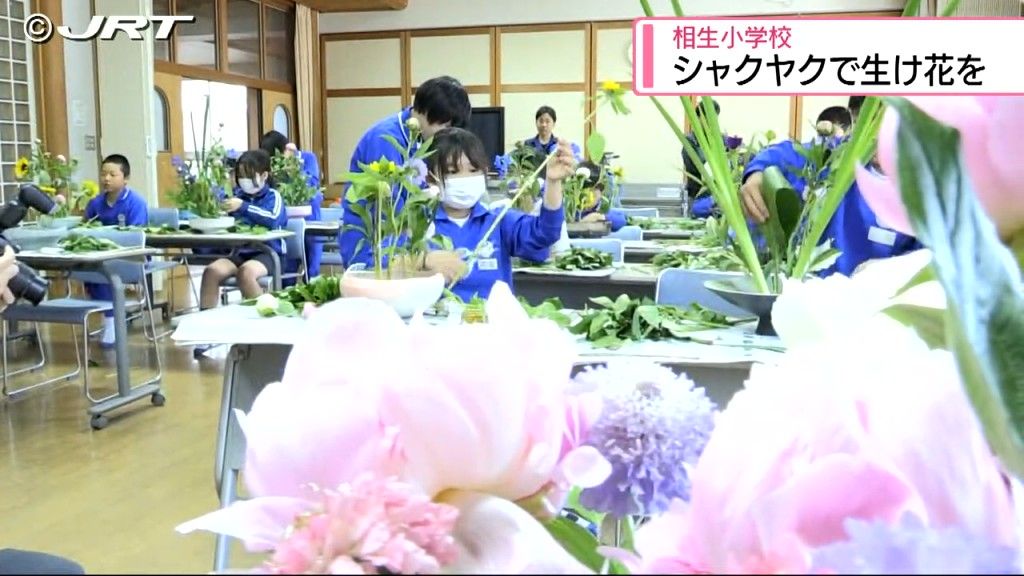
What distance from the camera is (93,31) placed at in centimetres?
702

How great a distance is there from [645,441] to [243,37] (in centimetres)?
953

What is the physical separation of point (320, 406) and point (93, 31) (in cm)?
777

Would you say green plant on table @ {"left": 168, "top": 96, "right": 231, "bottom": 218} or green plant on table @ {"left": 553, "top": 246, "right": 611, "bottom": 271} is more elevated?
green plant on table @ {"left": 168, "top": 96, "right": 231, "bottom": 218}

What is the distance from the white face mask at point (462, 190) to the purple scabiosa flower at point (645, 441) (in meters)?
2.25

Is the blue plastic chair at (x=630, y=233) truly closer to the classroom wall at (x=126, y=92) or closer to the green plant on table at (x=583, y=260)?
the green plant on table at (x=583, y=260)

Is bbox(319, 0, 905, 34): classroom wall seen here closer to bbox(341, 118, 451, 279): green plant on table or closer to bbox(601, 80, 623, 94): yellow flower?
bbox(341, 118, 451, 279): green plant on table

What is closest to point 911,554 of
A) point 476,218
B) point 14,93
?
point 476,218

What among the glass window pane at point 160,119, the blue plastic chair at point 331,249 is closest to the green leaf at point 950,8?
the blue plastic chair at point 331,249

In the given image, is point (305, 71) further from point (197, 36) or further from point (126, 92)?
point (126, 92)

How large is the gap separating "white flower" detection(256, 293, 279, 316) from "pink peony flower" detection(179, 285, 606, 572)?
1.69 m

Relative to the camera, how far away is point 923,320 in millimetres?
294

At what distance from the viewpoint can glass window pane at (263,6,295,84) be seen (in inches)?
374

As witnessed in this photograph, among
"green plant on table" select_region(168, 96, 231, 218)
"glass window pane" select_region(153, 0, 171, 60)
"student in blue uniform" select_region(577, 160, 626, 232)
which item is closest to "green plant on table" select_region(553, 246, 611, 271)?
"student in blue uniform" select_region(577, 160, 626, 232)

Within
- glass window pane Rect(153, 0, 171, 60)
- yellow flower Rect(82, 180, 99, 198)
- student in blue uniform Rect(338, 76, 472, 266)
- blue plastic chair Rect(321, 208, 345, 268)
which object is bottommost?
blue plastic chair Rect(321, 208, 345, 268)
